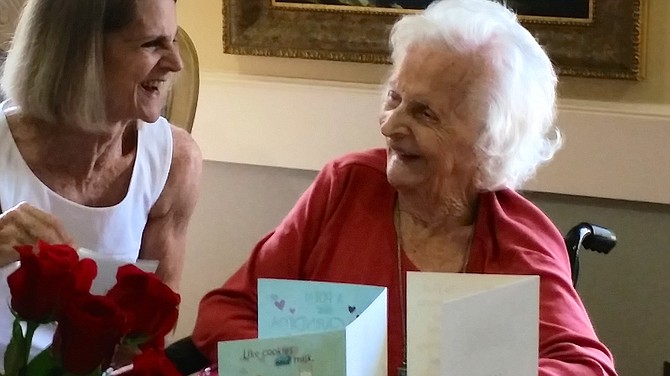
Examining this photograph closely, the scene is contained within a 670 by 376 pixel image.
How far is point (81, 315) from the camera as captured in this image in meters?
0.73

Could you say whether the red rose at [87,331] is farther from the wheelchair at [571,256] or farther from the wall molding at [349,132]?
the wall molding at [349,132]

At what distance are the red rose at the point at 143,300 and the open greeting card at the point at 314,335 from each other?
188 millimetres

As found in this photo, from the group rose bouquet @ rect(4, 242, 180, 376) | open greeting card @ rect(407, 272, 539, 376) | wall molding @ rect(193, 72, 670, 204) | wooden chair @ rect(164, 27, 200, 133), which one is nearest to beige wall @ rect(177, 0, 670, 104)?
wall molding @ rect(193, 72, 670, 204)

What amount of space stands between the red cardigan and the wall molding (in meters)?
0.56

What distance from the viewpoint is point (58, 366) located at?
0.80 m

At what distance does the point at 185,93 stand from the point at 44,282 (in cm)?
127

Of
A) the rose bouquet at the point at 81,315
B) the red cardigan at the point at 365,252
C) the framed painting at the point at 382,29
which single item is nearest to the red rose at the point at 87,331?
the rose bouquet at the point at 81,315

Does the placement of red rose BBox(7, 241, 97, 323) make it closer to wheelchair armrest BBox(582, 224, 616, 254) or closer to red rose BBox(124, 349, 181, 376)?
red rose BBox(124, 349, 181, 376)

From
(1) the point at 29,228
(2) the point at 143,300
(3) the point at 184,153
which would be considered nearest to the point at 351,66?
(3) the point at 184,153

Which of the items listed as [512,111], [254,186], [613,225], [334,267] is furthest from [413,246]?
[254,186]

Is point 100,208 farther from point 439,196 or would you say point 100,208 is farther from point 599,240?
point 599,240

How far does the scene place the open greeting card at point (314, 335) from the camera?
99cm

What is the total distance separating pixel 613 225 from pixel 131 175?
41.7 inches

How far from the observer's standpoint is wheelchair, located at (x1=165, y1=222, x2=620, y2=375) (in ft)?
4.77
